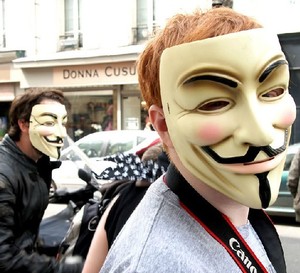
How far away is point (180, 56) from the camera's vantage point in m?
1.14

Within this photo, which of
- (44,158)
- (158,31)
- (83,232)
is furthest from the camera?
(44,158)

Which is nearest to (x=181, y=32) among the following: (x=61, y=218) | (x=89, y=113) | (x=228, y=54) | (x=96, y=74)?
(x=228, y=54)

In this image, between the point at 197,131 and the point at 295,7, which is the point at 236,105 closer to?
the point at 197,131

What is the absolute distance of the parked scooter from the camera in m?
2.76

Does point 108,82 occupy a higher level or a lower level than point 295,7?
lower

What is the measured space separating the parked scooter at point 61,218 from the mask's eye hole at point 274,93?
1.87 metres

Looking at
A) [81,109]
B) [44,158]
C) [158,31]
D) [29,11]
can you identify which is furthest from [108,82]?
[158,31]

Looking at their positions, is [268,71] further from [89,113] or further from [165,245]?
[89,113]

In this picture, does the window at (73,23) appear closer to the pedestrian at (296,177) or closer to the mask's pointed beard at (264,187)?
the pedestrian at (296,177)

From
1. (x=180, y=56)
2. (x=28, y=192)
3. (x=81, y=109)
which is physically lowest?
(x=81, y=109)

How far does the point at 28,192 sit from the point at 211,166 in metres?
1.51

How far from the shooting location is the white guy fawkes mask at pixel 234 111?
111cm

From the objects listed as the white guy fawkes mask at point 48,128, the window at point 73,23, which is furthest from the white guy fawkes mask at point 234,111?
the window at point 73,23

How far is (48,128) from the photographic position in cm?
288
